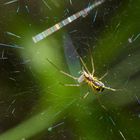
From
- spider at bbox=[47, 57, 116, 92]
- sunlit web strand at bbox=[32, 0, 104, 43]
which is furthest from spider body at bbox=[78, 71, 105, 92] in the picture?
sunlit web strand at bbox=[32, 0, 104, 43]

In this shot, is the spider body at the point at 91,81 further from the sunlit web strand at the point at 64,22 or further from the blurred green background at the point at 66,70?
the sunlit web strand at the point at 64,22

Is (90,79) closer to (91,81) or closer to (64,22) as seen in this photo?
(91,81)

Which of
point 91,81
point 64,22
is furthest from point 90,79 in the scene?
point 64,22

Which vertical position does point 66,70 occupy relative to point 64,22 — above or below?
Answer: below

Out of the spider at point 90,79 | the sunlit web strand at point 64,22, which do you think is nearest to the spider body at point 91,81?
the spider at point 90,79

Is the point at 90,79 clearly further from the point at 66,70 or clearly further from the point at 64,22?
the point at 64,22

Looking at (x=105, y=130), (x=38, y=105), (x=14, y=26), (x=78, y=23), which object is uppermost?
(x=14, y=26)

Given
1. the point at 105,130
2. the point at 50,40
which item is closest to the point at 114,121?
the point at 105,130

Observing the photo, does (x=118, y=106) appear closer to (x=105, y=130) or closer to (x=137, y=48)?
(x=105, y=130)
